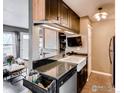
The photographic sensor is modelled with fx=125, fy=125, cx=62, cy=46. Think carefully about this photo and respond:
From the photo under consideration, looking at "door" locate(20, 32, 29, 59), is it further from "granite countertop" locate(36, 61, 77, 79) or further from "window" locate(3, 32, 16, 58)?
"granite countertop" locate(36, 61, 77, 79)

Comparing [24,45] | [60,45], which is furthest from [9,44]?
[60,45]

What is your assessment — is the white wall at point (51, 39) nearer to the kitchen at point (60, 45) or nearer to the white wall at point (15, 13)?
the kitchen at point (60, 45)

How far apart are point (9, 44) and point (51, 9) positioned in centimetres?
120

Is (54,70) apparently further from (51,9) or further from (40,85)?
(51,9)

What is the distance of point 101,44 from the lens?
5777 mm

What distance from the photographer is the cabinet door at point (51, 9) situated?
2.09 metres

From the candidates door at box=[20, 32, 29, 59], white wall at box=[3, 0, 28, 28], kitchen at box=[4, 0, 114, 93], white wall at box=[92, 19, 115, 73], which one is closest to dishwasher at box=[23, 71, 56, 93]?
kitchen at box=[4, 0, 114, 93]

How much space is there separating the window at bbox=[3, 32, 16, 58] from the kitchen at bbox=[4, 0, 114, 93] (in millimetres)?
389

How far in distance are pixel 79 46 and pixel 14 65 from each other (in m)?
3.34

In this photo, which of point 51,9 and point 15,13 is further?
point 51,9

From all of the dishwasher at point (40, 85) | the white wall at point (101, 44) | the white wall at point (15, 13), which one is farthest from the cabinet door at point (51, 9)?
the white wall at point (101, 44)

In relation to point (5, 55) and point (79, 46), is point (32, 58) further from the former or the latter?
point (79, 46)

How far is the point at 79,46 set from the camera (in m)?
4.54

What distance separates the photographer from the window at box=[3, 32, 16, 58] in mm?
1258
